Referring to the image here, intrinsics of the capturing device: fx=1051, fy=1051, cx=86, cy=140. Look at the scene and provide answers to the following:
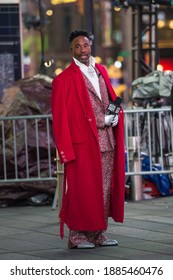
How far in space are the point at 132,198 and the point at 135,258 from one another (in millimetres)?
5937

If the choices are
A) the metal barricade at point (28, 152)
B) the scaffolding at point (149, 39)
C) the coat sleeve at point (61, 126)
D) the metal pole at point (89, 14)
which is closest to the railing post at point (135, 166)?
the metal barricade at point (28, 152)

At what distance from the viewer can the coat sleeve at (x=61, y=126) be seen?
924cm

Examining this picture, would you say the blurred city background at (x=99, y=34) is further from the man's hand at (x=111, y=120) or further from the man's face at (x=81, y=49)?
the man's hand at (x=111, y=120)

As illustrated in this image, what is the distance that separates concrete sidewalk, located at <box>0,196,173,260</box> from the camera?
8984 millimetres

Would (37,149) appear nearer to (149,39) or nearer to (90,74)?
(90,74)

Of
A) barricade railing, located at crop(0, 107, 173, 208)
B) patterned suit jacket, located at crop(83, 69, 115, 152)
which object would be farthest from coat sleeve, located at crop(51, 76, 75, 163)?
barricade railing, located at crop(0, 107, 173, 208)

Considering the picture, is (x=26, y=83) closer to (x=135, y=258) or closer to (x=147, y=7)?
(x=135, y=258)

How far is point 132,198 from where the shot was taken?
14602 mm

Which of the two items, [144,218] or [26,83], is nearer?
[144,218]

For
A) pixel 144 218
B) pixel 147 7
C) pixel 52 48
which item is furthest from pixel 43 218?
pixel 52 48

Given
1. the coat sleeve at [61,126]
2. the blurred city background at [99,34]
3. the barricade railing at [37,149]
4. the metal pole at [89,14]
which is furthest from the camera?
the blurred city background at [99,34]

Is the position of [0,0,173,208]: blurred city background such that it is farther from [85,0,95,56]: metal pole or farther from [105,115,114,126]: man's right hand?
[105,115,114,126]: man's right hand

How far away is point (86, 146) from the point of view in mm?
9328

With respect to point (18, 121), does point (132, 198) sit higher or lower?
lower
